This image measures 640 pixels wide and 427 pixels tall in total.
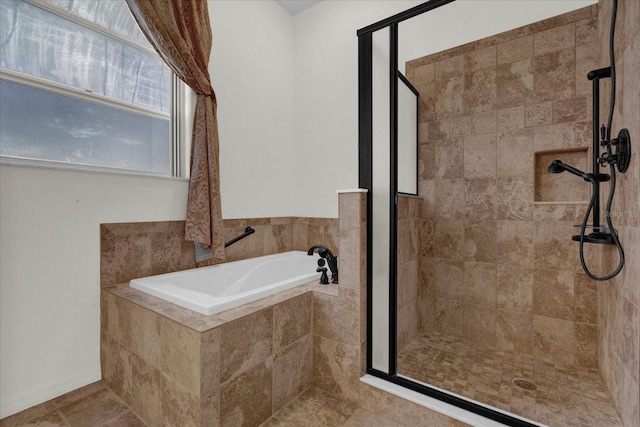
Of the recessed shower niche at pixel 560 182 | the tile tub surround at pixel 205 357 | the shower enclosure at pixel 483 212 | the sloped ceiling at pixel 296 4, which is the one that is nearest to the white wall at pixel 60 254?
the tile tub surround at pixel 205 357

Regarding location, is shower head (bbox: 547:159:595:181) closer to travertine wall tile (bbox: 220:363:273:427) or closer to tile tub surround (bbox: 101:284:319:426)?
tile tub surround (bbox: 101:284:319:426)

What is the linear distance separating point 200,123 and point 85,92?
0.63 m

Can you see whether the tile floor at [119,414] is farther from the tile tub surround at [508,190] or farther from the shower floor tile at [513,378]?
the tile tub surround at [508,190]

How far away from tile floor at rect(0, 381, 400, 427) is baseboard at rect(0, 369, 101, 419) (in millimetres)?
26

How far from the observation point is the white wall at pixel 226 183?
4.90ft

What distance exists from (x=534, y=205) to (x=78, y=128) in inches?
114

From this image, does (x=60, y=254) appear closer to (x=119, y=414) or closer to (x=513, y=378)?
(x=119, y=414)

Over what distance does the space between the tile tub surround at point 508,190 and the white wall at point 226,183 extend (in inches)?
28.3

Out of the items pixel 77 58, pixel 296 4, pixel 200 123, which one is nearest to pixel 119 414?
pixel 200 123

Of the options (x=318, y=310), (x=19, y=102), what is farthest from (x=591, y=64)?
(x=19, y=102)

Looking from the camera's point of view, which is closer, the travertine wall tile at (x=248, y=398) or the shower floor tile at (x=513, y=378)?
the travertine wall tile at (x=248, y=398)

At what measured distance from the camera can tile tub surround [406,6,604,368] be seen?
76.4 inches

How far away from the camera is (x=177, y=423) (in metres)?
1.27

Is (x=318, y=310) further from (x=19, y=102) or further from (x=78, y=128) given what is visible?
(x=19, y=102)
